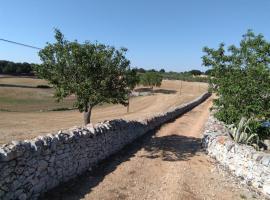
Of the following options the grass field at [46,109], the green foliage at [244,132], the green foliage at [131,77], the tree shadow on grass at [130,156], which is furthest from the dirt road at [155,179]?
the grass field at [46,109]

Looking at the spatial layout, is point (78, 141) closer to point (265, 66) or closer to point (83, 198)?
point (83, 198)

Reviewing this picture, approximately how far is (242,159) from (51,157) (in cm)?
719

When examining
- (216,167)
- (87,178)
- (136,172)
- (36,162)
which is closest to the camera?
(36,162)

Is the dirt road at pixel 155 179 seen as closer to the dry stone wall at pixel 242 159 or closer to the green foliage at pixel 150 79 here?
the dry stone wall at pixel 242 159

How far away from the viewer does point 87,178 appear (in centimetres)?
1150

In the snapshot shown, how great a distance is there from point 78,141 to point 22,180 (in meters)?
3.30

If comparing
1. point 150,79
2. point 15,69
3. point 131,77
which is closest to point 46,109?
point 131,77

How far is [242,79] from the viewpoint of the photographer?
693 inches

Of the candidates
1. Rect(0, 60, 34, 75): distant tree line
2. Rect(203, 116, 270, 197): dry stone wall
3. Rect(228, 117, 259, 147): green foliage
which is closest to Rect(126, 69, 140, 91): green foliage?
Rect(203, 116, 270, 197): dry stone wall

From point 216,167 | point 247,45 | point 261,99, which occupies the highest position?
point 247,45

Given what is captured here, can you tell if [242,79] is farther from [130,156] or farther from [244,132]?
[130,156]

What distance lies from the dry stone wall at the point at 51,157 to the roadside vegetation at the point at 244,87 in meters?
6.55

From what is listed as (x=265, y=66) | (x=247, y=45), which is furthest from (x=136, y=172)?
(x=247, y=45)

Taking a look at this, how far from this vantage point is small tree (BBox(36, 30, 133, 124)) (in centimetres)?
1473
